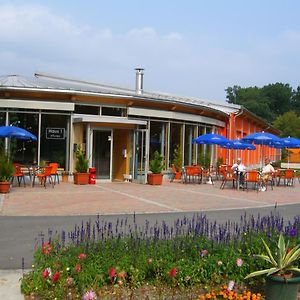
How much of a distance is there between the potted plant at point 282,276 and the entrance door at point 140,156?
1641cm

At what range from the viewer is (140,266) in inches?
206

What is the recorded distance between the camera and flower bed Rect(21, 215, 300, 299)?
4906 millimetres

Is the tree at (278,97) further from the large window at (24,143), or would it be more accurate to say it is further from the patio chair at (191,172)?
the large window at (24,143)

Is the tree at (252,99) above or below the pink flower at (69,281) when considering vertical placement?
above

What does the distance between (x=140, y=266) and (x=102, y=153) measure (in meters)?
16.4

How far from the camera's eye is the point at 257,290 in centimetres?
537

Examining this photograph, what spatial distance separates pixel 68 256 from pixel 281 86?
114286 mm

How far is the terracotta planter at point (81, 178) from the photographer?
19203mm

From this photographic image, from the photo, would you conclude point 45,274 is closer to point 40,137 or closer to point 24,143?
point 24,143

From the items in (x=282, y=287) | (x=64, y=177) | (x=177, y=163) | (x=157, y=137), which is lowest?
(x=282, y=287)

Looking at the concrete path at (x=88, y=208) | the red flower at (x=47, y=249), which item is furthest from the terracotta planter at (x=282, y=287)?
the concrete path at (x=88, y=208)

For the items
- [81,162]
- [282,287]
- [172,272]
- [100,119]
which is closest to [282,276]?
[282,287]

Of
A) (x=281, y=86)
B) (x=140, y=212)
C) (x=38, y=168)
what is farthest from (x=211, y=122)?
(x=281, y=86)

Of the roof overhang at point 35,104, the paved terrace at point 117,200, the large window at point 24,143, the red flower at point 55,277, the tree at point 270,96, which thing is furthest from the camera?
the tree at point 270,96
